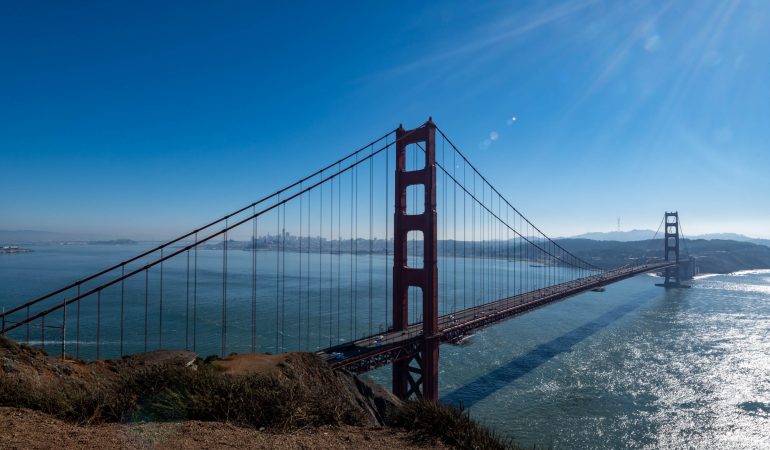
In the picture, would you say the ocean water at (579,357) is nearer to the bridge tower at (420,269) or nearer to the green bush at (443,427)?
the green bush at (443,427)

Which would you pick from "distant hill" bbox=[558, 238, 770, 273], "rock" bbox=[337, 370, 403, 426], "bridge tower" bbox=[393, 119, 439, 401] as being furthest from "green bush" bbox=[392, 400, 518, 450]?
"distant hill" bbox=[558, 238, 770, 273]

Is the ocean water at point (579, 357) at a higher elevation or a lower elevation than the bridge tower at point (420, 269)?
lower

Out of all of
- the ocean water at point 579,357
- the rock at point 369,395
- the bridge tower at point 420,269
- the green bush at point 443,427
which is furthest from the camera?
the bridge tower at point 420,269

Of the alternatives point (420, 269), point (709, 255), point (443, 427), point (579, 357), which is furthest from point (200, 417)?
point (709, 255)

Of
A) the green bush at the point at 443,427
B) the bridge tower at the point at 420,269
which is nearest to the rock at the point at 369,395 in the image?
the bridge tower at the point at 420,269

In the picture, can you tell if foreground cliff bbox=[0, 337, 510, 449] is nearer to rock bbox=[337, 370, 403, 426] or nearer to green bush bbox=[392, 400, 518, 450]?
green bush bbox=[392, 400, 518, 450]

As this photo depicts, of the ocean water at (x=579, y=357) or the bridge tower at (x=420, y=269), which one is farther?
the bridge tower at (x=420, y=269)

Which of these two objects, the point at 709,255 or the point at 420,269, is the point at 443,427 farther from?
the point at 709,255

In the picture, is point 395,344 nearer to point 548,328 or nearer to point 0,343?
point 0,343
